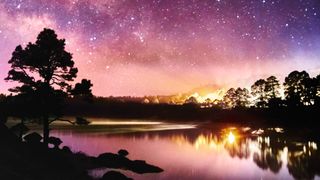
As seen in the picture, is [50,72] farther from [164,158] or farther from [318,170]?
[318,170]

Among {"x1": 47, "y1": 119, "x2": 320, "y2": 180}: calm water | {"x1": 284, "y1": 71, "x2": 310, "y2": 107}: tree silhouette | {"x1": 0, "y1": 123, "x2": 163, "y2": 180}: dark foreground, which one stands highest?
{"x1": 284, "y1": 71, "x2": 310, "y2": 107}: tree silhouette

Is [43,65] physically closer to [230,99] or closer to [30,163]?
[30,163]

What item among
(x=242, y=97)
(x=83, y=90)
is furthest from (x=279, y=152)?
(x=242, y=97)

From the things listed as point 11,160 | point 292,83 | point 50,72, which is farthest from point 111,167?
point 292,83

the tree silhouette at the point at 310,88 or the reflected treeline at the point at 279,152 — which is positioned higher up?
the tree silhouette at the point at 310,88

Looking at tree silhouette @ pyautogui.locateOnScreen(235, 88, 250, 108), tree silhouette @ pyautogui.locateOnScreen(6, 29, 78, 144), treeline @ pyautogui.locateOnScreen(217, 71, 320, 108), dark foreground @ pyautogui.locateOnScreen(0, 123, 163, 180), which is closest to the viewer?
dark foreground @ pyautogui.locateOnScreen(0, 123, 163, 180)

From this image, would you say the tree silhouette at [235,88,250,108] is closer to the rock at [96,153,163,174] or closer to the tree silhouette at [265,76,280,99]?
the tree silhouette at [265,76,280,99]

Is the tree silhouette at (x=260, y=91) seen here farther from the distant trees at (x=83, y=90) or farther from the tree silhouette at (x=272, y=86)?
the distant trees at (x=83, y=90)

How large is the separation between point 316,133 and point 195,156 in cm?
3164

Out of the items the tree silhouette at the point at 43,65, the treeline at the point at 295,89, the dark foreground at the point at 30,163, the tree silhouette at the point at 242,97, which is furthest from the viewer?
the tree silhouette at the point at 242,97

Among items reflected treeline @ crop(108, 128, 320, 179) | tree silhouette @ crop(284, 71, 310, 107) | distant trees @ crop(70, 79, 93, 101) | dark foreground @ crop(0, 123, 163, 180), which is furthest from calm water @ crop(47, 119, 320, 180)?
tree silhouette @ crop(284, 71, 310, 107)

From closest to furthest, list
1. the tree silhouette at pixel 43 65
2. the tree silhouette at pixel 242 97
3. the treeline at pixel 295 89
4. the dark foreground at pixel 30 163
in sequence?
the dark foreground at pixel 30 163
the tree silhouette at pixel 43 65
the treeline at pixel 295 89
the tree silhouette at pixel 242 97

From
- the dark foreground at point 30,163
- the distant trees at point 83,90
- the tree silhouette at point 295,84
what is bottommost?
the dark foreground at point 30,163

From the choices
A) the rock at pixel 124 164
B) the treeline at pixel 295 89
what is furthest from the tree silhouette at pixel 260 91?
the rock at pixel 124 164
